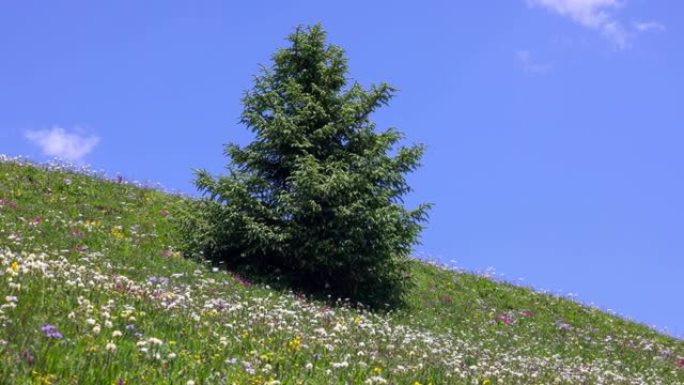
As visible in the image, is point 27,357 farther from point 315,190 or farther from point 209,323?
Answer: point 315,190

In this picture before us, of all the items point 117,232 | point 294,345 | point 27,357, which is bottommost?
point 27,357

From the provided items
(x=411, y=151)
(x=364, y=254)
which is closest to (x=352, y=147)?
(x=411, y=151)

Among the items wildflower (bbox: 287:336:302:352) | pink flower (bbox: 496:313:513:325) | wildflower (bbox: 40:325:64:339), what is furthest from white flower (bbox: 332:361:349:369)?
pink flower (bbox: 496:313:513:325)

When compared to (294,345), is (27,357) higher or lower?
lower

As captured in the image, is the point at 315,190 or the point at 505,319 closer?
the point at 315,190

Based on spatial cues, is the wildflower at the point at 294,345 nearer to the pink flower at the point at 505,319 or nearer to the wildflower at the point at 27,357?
the wildflower at the point at 27,357

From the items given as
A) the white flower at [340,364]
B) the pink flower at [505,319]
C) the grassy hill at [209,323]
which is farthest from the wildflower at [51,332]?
the pink flower at [505,319]

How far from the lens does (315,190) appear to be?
20.3m

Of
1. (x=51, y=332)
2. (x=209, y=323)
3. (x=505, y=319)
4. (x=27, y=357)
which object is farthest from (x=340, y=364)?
(x=505, y=319)

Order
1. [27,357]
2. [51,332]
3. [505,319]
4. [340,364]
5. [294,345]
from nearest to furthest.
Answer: [27,357], [51,332], [340,364], [294,345], [505,319]

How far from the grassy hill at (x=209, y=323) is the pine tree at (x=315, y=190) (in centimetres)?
131

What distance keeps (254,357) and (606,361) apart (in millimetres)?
15941

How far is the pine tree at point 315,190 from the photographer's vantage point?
20.7m

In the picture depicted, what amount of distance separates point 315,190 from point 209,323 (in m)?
9.94
